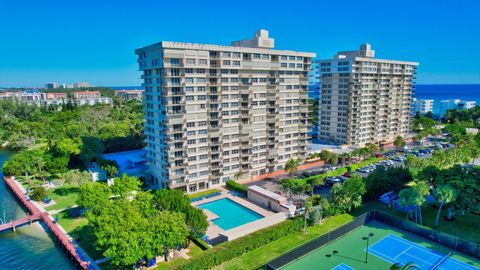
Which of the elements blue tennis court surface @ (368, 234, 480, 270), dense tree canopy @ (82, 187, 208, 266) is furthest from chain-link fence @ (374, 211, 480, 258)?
dense tree canopy @ (82, 187, 208, 266)

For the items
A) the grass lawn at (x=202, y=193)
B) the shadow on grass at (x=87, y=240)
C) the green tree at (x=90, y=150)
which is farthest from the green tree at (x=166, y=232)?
the green tree at (x=90, y=150)

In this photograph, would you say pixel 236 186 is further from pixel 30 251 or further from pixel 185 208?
pixel 30 251

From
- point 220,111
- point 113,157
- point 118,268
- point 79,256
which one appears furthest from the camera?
point 113,157

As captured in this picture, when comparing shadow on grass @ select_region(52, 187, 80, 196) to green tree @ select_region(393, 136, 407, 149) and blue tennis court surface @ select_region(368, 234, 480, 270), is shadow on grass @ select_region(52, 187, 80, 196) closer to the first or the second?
blue tennis court surface @ select_region(368, 234, 480, 270)

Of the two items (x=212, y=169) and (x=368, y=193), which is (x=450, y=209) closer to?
(x=368, y=193)

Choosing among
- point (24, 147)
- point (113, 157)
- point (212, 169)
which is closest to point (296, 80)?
point (212, 169)

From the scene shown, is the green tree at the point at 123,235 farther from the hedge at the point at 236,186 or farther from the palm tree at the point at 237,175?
the palm tree at the point at 237,175

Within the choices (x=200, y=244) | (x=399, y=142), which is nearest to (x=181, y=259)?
(x=200, y=244)
